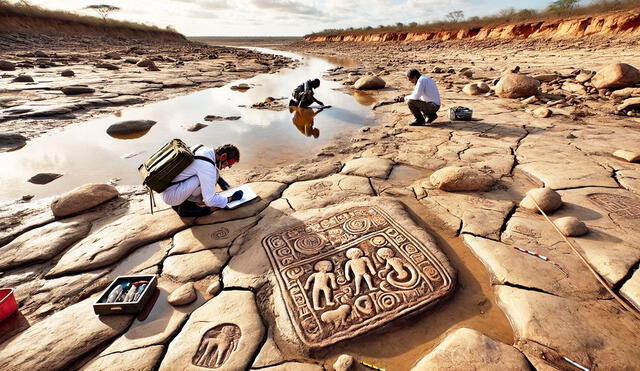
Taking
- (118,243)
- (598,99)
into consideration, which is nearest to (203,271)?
(118,243)

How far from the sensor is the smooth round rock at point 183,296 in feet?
6.38

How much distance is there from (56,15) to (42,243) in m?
32.9

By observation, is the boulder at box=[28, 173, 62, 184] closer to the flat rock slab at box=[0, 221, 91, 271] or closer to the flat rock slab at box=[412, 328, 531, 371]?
the flat rock slab at box=[0, 221, 91, 271]

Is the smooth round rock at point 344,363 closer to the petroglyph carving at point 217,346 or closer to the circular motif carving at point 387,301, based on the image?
the circular motif carving at point 387,301

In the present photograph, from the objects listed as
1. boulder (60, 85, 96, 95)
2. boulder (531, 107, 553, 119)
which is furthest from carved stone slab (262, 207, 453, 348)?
boulder (60, 85, 96, 95)

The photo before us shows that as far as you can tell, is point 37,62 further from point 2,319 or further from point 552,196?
point 552,196

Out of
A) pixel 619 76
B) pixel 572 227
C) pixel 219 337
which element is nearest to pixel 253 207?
pixel 219 337

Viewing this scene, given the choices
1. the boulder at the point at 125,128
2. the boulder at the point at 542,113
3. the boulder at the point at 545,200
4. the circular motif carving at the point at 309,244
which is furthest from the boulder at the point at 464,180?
the boulder at the point at 125,128

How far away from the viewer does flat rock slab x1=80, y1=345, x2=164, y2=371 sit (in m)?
1.57

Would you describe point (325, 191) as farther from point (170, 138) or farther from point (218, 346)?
point (170, 138)

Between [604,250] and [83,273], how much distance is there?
12.5 feet

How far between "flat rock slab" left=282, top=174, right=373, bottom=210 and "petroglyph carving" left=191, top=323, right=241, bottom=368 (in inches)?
56.0

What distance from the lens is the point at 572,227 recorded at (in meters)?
2.27

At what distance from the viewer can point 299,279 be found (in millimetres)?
2064
